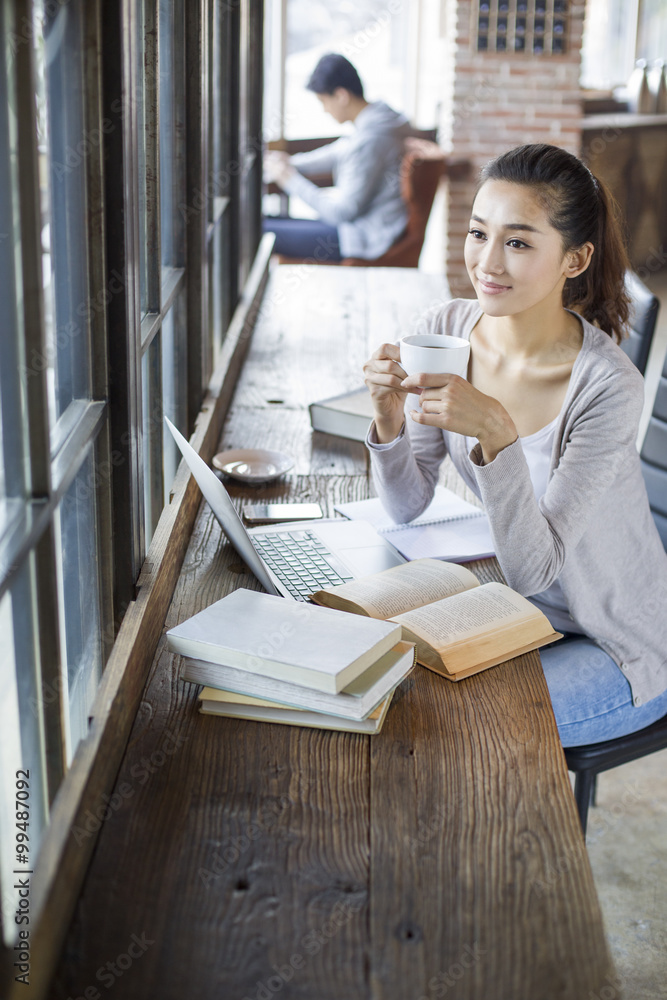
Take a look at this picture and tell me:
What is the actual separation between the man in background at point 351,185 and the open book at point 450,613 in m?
3.67

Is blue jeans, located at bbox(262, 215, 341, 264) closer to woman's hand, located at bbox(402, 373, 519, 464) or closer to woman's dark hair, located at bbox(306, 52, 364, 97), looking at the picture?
woman's dark hair, located at bbox(306, 52, 364, 97)

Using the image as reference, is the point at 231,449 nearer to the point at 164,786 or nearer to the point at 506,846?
the point at 164,786

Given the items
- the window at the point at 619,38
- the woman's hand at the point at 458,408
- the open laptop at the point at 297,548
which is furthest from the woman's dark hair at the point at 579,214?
the window at the point at 619,38

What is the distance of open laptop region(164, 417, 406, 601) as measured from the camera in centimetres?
136

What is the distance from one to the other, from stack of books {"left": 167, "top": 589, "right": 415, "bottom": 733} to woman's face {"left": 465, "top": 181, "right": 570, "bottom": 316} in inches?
25.1

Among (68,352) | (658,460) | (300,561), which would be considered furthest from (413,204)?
(68,352)

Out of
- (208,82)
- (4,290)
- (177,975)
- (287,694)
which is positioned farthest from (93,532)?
(208,82)

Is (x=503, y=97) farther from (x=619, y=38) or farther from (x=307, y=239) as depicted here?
(x=619, y=38)

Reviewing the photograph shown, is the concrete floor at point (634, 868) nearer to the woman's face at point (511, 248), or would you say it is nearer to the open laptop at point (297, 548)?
the open laptop at point (297, 548)

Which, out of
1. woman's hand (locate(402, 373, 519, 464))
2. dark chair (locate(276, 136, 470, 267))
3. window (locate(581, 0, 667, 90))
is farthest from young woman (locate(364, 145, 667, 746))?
window (locate(581, 0, 667, 90))

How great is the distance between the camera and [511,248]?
1.55 metres

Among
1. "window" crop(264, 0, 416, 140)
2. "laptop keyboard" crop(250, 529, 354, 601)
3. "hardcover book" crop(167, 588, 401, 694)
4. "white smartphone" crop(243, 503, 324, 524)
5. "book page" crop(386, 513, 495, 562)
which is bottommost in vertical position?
"book page" crop(386, 513, 495, 562)

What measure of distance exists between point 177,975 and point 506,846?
35 cm

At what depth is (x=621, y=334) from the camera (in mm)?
1757
